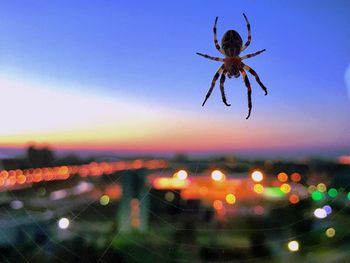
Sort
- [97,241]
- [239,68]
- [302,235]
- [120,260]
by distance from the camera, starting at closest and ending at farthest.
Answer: [239,68] → [120,260] → [97,241] → [302,235]

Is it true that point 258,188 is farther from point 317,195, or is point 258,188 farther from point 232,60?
point 232,60

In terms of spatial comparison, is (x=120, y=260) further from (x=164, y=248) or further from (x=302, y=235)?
(x=302, y=235)

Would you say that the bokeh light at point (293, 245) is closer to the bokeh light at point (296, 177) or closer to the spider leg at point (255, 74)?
the bokeh light at point (296, 177)

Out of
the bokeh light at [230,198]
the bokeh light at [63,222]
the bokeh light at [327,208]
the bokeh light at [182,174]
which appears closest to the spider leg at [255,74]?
the bokeh light at [182,174]

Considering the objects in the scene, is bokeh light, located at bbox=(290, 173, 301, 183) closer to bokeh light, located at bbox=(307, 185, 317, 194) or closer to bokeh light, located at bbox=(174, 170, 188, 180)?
bokeh light, located at bbox=(307, 185, 317, 194)

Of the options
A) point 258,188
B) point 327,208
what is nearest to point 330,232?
point 327,208

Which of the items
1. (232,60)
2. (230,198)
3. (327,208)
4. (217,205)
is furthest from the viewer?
(230,198)

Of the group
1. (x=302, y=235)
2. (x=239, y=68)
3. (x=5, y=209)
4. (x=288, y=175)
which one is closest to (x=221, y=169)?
(x=288, y=175)
